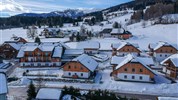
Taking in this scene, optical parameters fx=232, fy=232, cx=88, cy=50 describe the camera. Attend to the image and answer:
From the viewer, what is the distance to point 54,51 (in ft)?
155

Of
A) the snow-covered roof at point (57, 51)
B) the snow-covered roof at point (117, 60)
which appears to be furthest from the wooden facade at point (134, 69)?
the snow-covered roof at point (57, 51)

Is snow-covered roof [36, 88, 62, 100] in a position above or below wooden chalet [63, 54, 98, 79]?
below

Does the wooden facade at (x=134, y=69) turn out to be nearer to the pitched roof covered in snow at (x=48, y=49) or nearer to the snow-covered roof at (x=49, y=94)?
the snow-covered roof at (x=49, y=94)

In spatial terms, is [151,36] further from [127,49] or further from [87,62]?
[87,62]

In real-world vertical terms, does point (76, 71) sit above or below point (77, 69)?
below

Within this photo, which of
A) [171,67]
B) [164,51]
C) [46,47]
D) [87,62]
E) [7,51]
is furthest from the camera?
[7,51]

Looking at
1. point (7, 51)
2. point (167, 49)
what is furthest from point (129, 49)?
point (7, 51)

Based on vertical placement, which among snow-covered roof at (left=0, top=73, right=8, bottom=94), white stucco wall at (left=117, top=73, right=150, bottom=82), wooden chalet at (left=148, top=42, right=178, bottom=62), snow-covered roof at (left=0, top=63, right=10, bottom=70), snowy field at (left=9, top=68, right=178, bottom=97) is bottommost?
snowy field at (left=9, top=68, right=178, bottom=97)

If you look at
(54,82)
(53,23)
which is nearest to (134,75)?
(54,82)

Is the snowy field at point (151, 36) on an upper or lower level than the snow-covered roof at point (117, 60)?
upper

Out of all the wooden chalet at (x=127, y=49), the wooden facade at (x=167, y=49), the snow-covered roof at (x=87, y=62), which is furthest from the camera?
the wooden chalet at (x=127, y=49)

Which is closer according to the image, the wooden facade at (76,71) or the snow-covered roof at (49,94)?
the snow-covered roof at (49,94)

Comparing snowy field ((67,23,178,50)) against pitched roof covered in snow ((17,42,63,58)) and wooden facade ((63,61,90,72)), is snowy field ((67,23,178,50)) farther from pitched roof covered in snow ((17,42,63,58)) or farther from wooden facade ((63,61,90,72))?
wooden facade ((63,61,90,72))

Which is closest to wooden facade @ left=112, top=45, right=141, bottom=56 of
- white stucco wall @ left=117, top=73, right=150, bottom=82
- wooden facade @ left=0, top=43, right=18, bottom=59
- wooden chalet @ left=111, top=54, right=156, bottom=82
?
wooden chalet @ left=111, top=54, right=156, bottom=82
